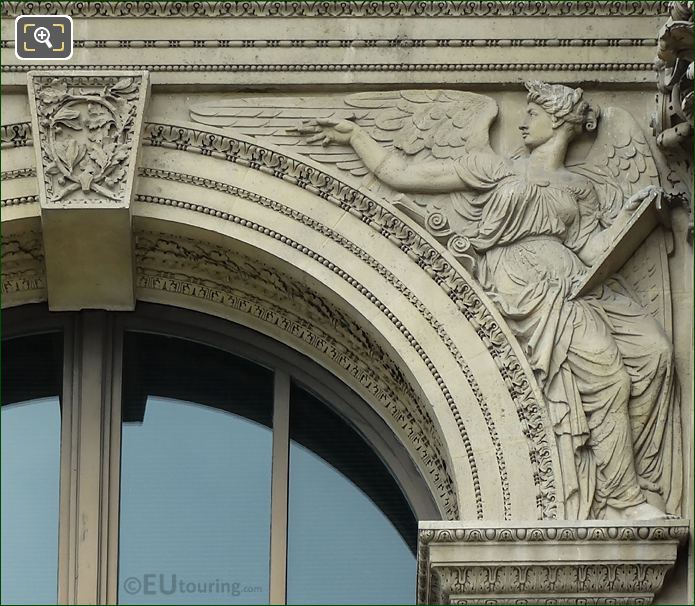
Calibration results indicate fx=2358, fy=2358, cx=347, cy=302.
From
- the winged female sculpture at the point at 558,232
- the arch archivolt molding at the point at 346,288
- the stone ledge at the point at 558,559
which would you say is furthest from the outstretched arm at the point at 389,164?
the stone ledge at the point at 558,559

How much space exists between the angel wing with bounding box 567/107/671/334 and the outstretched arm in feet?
2.40

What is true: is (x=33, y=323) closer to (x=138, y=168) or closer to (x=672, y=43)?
(x=138, y=168)

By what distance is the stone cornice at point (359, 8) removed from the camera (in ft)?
43.7

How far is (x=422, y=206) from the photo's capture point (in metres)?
13.1

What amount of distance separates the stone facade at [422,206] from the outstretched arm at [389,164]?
0.02 metres

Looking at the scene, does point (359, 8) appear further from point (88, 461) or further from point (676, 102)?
point (88, 461)

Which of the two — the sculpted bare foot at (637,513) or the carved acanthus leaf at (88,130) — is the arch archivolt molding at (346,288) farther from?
the sculpted bare foot at (637,513)

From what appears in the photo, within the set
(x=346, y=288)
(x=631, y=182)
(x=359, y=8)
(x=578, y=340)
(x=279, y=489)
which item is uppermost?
(x=359, y=8)

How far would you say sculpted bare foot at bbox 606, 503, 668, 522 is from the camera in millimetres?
12312

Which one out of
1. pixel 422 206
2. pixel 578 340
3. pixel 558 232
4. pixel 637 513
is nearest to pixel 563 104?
pixel 558 232

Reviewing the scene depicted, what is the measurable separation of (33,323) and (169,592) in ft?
5.95

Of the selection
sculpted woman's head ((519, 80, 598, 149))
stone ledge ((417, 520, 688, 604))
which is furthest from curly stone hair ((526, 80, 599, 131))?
stone ledge ((417, 520, 688, 604))

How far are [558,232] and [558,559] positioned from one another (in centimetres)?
191

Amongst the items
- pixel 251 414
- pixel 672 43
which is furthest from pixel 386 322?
pixel 672 43
